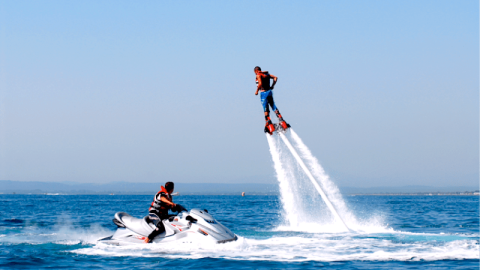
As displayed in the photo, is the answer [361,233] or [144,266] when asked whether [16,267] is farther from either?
[361,233]

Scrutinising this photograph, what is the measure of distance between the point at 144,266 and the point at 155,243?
8.91 ft

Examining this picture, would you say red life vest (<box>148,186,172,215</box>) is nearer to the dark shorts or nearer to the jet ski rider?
the jet ski rider

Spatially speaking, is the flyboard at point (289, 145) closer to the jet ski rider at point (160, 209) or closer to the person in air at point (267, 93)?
the person in air at point (267, 93)

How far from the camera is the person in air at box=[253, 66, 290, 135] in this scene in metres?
19.5

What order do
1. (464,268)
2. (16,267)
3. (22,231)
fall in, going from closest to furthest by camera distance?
1. (464,268)
2. (16,267)
3. (22,231)

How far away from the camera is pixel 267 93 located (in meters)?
19.5

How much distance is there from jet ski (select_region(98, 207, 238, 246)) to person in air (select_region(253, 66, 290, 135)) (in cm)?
543

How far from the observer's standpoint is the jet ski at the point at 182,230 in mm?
15516

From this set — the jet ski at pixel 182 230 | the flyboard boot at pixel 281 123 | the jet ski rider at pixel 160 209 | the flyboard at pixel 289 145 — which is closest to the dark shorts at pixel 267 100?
the flyboard boot at pixel 281 123

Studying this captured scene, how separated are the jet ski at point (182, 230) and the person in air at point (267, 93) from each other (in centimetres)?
543

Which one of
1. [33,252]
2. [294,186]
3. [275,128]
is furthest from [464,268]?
[33,252]

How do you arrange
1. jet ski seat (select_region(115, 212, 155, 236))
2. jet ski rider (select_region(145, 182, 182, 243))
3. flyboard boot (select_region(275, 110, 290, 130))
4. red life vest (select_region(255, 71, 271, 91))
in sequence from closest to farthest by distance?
jet ski rider (select_region(145, 182, 182, 243))
jet ski seat (select_region(115, 212, 155, 236))
red life vest (select_region(255, 71, 271, 91))
flyboard boot (select_region(275, 110, 290, 130))

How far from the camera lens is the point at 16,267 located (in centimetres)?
1351

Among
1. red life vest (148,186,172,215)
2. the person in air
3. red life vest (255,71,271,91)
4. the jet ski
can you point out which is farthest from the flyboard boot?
red life vest (148,186,172,215)
